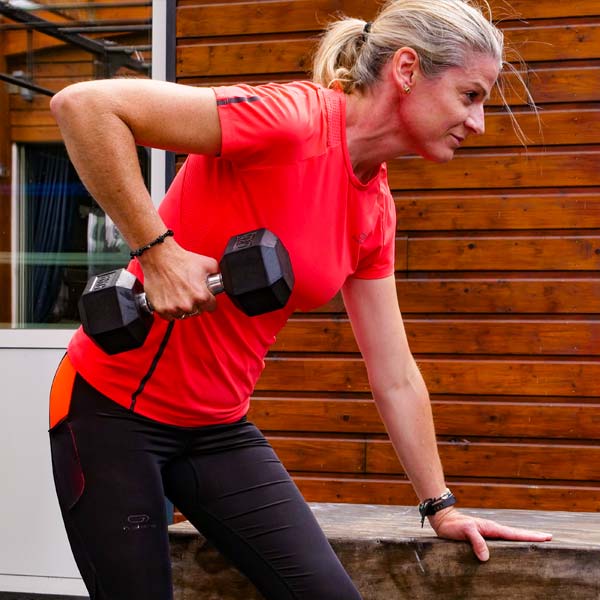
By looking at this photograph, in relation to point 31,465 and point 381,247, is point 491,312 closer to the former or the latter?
point 31,465

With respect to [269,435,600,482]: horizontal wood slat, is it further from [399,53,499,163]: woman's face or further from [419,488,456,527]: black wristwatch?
[399,53,499,163]: woman's face

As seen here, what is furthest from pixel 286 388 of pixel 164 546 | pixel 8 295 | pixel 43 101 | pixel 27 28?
pixel 164 546

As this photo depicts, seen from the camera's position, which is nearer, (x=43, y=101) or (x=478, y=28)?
(x=478, y=28)

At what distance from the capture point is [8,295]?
4348mm

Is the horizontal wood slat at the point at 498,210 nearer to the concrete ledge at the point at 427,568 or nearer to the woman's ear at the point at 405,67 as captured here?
the concrete ledge at the point at 427,568

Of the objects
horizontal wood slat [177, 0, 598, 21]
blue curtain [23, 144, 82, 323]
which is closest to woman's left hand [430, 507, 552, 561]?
horizontal wood slat [177, 0, 598, 21]

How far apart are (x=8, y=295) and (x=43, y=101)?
34.8 inches

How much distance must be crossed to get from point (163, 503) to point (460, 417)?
2559mm

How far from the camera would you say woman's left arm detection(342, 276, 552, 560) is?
2021 mm

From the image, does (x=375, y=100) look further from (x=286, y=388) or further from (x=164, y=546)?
(x=286, y=388)

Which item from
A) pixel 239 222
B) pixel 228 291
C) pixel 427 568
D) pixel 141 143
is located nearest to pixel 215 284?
pixel 228 291

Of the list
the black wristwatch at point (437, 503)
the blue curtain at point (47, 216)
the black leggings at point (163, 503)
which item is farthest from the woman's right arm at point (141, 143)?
the blue curtain at point (47, 216)

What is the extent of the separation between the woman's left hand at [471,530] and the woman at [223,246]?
1.53 feet

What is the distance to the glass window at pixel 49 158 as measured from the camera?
4215 millimetres
